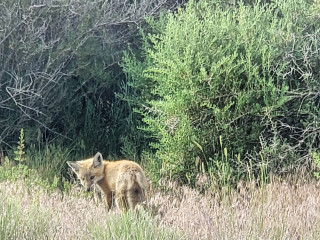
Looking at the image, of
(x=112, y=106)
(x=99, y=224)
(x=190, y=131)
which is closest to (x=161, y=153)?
(x=190, y=131)

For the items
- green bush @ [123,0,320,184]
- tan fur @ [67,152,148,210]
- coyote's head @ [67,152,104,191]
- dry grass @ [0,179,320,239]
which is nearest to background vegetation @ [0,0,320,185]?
green bush @ [123,0,320,184]

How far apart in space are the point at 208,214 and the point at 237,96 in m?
2.25

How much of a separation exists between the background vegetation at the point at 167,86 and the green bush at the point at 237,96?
0.02 m

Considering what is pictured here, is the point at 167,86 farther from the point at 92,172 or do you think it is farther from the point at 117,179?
the point at 117,179

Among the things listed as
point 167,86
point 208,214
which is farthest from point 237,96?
point 208,214

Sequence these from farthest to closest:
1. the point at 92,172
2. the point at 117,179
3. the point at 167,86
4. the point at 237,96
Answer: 1. the point at 167,86
2. the point at 237,96
3. the point at 92,172
4. the point at 117,179

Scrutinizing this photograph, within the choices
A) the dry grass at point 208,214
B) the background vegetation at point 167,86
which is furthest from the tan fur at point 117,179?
the background vegetation at point 167,86

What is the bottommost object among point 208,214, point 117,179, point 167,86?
point 208,214

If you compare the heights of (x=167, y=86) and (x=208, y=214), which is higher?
(x=167, y=86)

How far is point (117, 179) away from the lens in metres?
6.96

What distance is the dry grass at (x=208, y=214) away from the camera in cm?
562

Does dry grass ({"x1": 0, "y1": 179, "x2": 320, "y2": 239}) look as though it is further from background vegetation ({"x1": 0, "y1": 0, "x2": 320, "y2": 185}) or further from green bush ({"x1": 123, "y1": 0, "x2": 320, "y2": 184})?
green bush ({"x1": 123, "y1": 0, "x2": 320, "y2": 184})

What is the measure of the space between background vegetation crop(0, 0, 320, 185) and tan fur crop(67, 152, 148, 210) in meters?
0.89

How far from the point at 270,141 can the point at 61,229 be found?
324 centimetres
